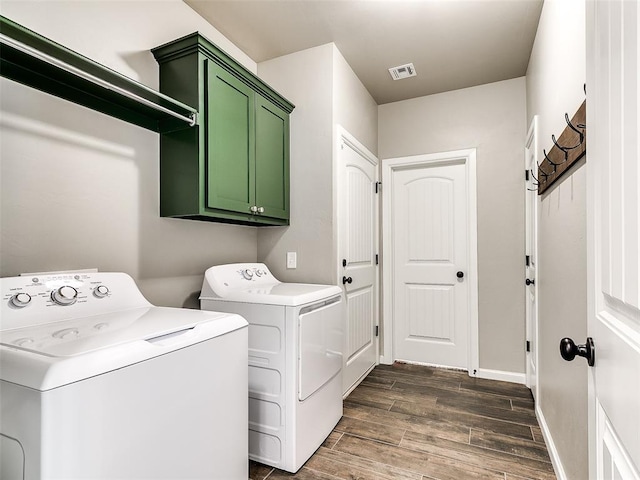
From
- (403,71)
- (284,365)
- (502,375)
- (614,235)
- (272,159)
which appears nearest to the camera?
(614,235)

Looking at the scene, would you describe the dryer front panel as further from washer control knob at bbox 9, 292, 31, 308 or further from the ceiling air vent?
the ceiling air vent

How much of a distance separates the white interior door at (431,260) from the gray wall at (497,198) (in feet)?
0.40

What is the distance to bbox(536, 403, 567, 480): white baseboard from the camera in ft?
5.66

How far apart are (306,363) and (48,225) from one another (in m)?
1.32

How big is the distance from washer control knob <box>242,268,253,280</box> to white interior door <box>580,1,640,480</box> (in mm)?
1881

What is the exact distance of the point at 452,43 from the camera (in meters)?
2.60

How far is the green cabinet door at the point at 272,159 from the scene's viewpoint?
7.72ft

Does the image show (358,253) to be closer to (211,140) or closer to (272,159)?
(272,159)

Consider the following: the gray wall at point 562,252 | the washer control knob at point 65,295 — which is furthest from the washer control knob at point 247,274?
the gray wall at point 562,252

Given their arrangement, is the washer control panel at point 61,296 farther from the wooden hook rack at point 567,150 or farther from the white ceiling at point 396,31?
the wooden hook rack at point 567,150

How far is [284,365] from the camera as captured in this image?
1822 mm

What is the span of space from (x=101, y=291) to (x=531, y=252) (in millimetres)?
2822

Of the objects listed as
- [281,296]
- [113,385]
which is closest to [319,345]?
[281,296]

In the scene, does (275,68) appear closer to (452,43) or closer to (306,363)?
(452,43)
